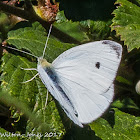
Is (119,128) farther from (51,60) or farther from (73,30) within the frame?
(73,30)

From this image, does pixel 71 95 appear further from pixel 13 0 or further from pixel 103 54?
pixel 13 0

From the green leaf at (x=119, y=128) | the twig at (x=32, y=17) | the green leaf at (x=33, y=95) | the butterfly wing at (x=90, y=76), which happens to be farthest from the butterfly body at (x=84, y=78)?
the twig at (x=32, y=17)

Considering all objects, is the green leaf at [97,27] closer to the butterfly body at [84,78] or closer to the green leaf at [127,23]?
the green leaf at [127,23]

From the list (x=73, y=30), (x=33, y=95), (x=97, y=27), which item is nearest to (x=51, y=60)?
(x=33, y=95)

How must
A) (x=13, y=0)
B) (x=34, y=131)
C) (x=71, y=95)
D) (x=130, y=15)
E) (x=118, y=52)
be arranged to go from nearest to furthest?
(x=118, y=52) → (x=71, y=95) → (x=34, y=131) → (x=130, y=15) → (x=13, y=0)

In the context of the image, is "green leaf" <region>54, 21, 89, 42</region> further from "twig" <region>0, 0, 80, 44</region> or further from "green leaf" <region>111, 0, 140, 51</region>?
"green leaf" <region>111, 0, 140, 51</region>

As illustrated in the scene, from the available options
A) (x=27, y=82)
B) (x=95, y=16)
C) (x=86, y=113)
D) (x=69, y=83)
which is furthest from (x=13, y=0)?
(x=86, y=113)

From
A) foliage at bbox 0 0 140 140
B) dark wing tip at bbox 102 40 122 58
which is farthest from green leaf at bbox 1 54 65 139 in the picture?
dark wing tip at bbox 102 40 122 58
